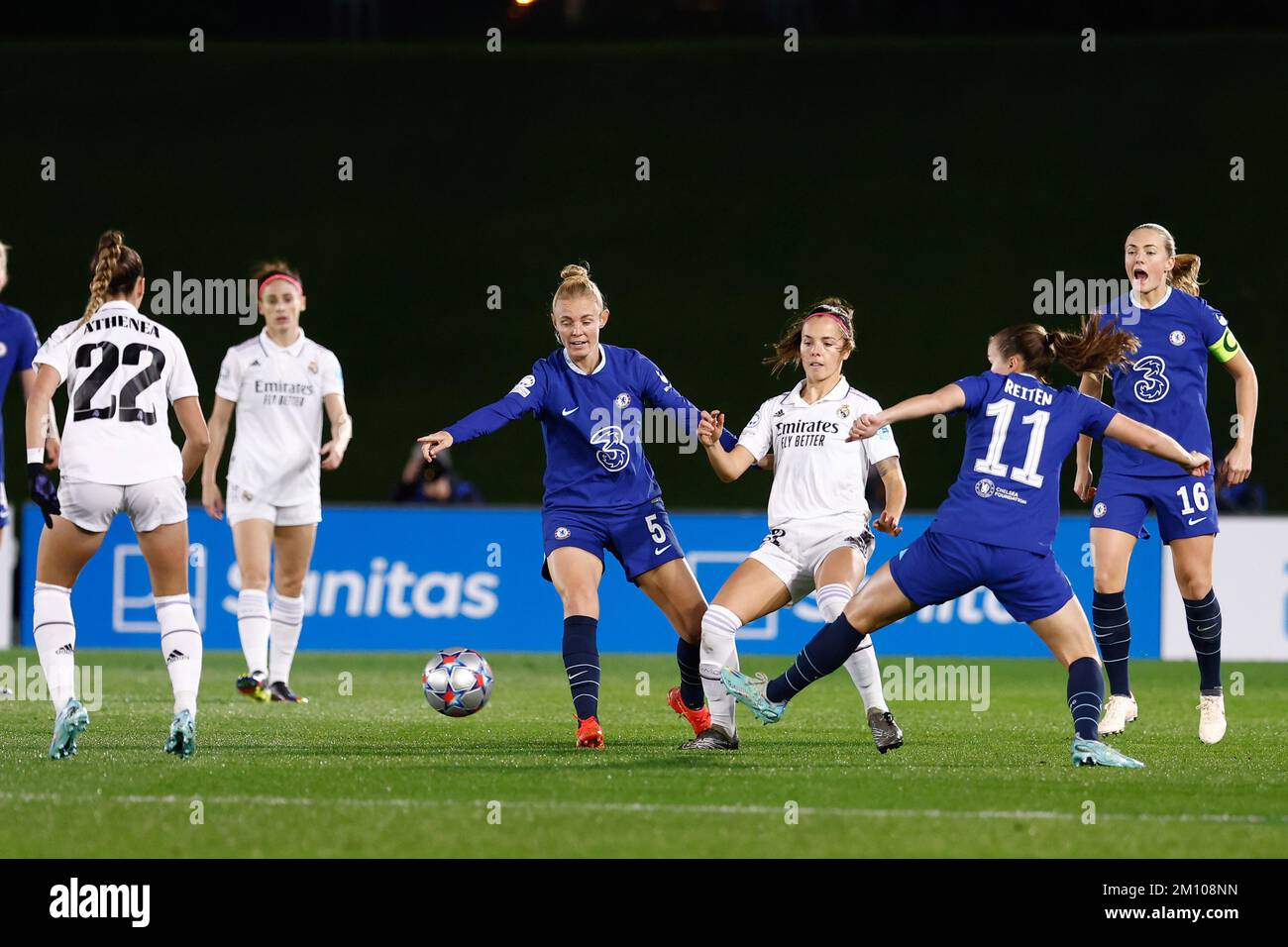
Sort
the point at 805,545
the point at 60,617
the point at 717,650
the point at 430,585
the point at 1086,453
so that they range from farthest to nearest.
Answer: the point at 430,585, the point at 1086,453, the point at 805,545, the point at 717,650, the point at 60,617

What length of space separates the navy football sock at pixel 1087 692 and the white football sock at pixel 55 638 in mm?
3963

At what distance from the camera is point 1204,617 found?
794 centimetres

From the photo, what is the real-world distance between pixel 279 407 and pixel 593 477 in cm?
321

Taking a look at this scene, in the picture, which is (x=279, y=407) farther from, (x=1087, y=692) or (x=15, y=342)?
(x=1087, y=692)

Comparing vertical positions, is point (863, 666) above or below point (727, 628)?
below

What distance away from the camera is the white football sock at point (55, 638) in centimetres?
670

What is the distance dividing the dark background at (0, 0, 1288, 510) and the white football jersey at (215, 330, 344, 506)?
36.7 ft

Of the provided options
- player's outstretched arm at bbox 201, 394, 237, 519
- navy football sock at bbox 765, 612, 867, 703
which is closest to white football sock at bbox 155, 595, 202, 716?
navy football sock at bbox 765, 612, 867, 703

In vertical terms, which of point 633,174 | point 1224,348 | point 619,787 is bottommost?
point 619,787

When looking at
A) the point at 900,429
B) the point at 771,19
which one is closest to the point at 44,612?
the point at 900,429

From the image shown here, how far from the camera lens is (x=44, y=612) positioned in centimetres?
672

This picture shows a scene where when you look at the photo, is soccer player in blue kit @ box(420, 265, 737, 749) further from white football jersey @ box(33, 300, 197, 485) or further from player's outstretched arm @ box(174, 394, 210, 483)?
white football jersey @ box(33, 300, 197, 485)

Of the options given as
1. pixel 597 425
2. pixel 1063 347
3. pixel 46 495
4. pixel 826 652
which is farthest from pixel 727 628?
pixel 46 495
